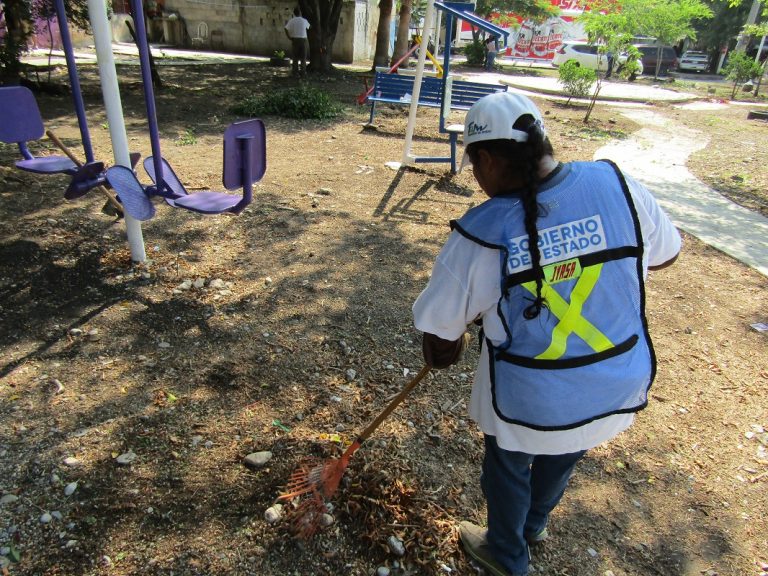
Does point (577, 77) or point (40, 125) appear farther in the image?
point (577, 77)

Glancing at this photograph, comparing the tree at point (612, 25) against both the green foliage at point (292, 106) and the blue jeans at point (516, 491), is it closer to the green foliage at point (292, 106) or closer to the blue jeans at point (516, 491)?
the green foliage at point (292, 106)

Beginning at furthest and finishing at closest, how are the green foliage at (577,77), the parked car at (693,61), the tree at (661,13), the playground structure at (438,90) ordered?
the parked car at (693,61) < the green foliage at (577,77) < the tree at (661,13) < the playground structure at (438,90)

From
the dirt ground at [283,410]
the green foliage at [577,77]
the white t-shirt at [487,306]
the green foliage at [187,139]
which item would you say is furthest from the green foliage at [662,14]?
the white t-shirt at [487,306]

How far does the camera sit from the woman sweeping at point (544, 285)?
1.38 meters

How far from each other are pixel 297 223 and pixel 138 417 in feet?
8.62

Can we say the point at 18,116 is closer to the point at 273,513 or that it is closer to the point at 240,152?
the point at 240,152

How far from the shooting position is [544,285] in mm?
1384

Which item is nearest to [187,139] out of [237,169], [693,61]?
[237,169]

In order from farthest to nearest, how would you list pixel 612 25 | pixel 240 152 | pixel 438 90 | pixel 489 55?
1. pixel 489 55
2. pixel 612 25
3. pixel 438 90
4. pixel 240 152

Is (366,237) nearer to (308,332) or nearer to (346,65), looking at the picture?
(308,332)

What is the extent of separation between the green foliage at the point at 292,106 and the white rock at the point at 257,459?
7.77 metres

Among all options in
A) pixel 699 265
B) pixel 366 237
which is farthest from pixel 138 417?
pixel 699 265

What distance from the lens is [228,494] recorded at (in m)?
2.18

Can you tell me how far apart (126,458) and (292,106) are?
26.1 ft
